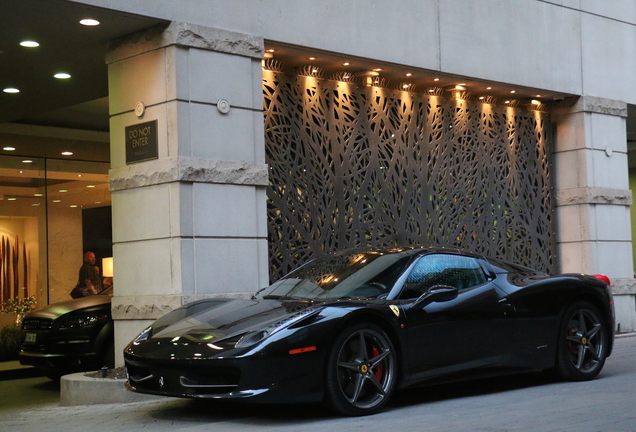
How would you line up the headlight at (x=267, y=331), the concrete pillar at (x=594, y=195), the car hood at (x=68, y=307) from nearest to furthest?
the headlight at (x=267, y=331)
the car hood at (x=68, y=307)
the concrete pillar at (x=594, y=195)

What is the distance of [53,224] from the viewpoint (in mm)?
17891

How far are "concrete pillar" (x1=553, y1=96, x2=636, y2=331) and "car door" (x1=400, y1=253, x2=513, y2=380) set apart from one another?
7.50 m

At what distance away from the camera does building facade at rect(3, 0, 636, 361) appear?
9820 millimetres

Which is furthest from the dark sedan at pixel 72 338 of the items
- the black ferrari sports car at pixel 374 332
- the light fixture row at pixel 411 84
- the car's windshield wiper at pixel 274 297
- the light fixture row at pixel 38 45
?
the light fixture row at pixel 411 84

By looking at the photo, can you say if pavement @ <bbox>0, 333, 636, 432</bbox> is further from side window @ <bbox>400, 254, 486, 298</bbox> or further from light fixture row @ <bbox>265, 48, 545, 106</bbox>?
light fixture row @ <bbox>265, 48, 545, 106</bbox>

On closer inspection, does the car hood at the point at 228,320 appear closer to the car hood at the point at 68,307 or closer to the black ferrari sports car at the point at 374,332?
the black ferrari sports car at the point at 374,332

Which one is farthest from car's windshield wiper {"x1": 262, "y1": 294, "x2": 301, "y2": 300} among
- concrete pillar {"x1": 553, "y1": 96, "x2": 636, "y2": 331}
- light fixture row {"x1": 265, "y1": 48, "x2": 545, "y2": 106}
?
concrete pillar {"x1": 553, "y1": 96, "x2": 636, "y2": 331}

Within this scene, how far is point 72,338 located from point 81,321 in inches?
9.3

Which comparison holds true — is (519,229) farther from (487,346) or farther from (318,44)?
(487,346)

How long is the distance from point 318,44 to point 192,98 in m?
2.16

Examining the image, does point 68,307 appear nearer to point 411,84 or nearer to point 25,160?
point 411,84

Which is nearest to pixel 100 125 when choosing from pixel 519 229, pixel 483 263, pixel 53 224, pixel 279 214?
pixel 53 224

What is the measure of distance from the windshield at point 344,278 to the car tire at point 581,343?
6.45ft

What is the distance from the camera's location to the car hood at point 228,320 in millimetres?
6691
